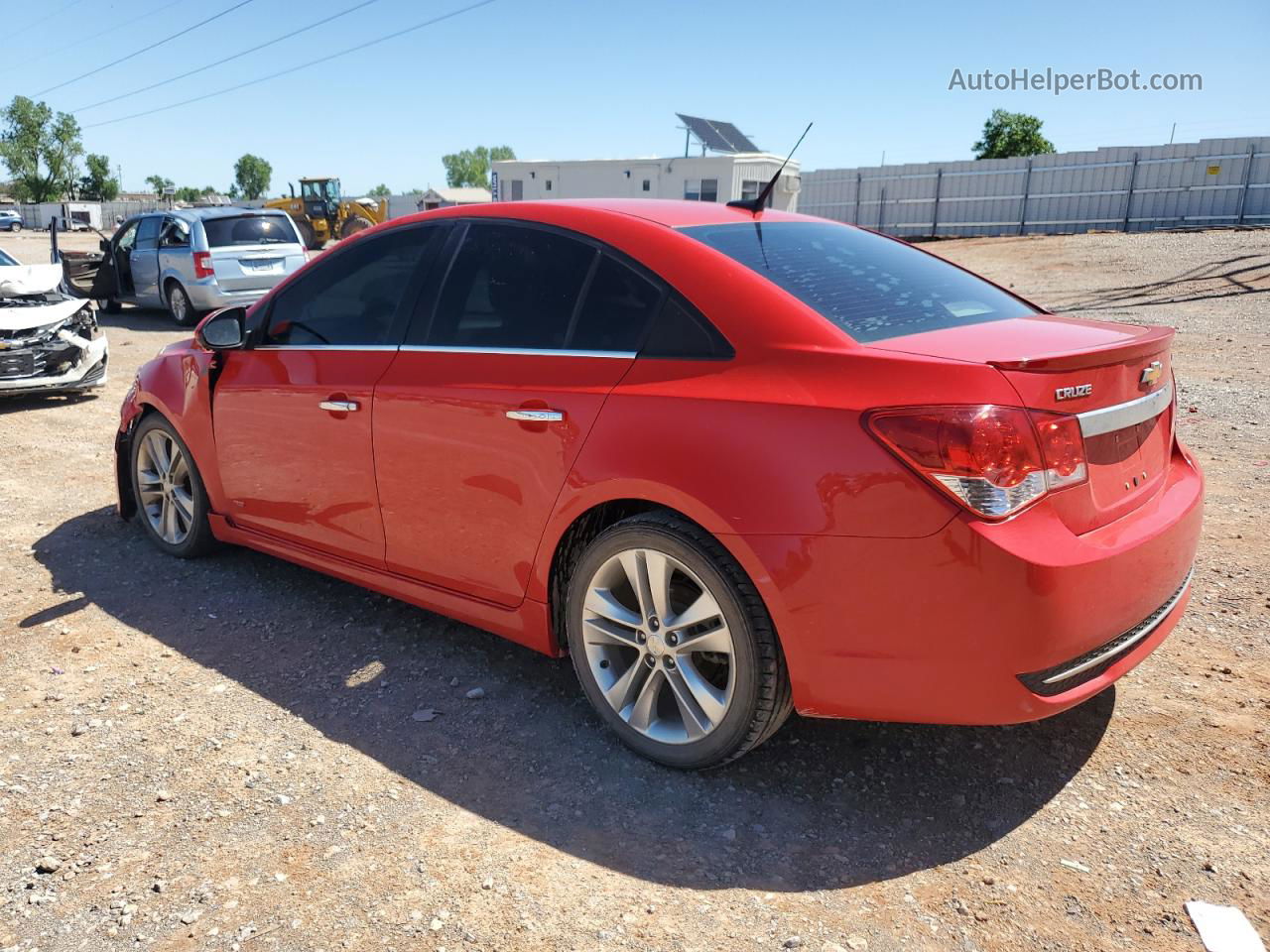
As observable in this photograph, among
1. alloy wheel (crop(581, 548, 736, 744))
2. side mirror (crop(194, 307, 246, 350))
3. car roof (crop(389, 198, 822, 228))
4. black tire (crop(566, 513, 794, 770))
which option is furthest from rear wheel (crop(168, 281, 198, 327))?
black tire (crop(566, 513, 794, 770))

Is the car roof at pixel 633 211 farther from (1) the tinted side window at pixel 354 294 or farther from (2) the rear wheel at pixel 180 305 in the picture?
(2) the rear wheel at pixel 180 305

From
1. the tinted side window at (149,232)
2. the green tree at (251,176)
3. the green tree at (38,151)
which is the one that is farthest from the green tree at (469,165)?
the tinted side window at (149,232)

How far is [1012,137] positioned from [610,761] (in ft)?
189

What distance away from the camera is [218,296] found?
46.4ft

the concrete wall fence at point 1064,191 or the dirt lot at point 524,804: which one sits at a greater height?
the concrete wall fence at point 1064,191

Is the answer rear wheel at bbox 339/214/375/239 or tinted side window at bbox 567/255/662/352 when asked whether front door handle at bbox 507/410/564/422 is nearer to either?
tinted side window at bbox 567/255/662/352

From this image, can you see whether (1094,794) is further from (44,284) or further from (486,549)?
(44,284)

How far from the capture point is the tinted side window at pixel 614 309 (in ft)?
9.91

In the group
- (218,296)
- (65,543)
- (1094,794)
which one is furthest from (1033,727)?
(218,296)

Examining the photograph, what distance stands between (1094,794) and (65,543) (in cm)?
514

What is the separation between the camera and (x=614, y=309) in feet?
10.2

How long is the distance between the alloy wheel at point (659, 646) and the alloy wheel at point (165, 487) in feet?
8.75

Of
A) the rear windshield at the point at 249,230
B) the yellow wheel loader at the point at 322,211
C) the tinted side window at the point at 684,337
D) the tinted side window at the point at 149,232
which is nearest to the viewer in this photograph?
the tinted side window at the point at 684,337

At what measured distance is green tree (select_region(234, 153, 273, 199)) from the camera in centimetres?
14500
